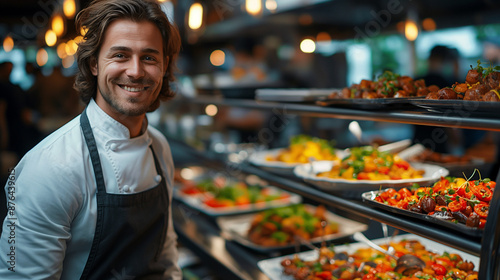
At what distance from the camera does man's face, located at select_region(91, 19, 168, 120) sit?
172 centimetres

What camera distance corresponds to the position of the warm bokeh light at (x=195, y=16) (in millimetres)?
3285

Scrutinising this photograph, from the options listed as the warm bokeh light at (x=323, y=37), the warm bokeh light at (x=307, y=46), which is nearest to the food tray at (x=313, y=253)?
the warm bokeh light at (x=307, y=46)

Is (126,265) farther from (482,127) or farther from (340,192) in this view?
(482,127)

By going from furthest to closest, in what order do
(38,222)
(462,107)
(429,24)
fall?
(429,24), (38,222), (462,107)

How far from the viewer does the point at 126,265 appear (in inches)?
71.4

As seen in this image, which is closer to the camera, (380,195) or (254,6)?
(380,195)

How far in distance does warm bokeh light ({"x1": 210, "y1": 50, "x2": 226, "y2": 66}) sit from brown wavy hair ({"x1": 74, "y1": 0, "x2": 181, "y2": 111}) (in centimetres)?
543

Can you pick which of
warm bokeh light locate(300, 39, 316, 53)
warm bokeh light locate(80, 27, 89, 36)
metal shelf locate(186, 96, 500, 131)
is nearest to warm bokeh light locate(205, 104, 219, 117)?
warm bokeh light locate(300, 39, 316, 53)

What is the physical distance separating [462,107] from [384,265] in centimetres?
94

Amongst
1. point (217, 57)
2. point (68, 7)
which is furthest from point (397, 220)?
point (217, 57)

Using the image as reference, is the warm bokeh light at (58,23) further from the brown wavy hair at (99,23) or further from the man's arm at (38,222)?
the man's arm at (38,222)

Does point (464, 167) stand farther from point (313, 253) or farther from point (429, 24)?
point (429, 24)

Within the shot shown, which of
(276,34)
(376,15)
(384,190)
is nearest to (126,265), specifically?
(384,190)

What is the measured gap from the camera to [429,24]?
3.97 meters
